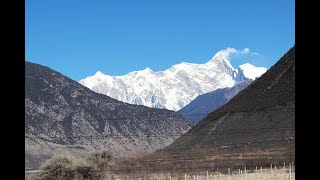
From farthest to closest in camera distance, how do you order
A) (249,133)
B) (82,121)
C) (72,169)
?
1. (82,121)
2. (249,133)
3. (72,169)

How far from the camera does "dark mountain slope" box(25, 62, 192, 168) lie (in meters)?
107

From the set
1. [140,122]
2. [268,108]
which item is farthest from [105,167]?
[140,122]

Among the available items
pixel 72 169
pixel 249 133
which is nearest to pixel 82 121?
pixel 249 133

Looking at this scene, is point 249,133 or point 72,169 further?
point 249,133

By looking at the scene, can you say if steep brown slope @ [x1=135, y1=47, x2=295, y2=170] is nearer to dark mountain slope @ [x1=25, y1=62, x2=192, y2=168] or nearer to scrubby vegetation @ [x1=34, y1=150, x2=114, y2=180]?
scrubby vegetation @ [x1=34, y1=150, x2=114, y2=180]

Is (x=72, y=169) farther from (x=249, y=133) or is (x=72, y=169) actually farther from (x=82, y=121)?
(x=82, y=121)

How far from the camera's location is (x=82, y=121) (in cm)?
12781

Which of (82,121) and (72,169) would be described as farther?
(82,121)

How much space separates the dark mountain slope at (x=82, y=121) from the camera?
107188mm

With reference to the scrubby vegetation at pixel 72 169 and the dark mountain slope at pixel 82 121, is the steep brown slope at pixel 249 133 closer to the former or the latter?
the scrubby vegetation at pixel 72 169

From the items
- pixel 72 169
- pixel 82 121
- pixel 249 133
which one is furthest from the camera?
pixel 82 121

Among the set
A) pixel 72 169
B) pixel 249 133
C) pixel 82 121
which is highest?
pixel 82 121

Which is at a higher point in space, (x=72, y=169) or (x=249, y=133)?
(x=249, y=133)

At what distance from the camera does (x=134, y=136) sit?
124625 millimetres
